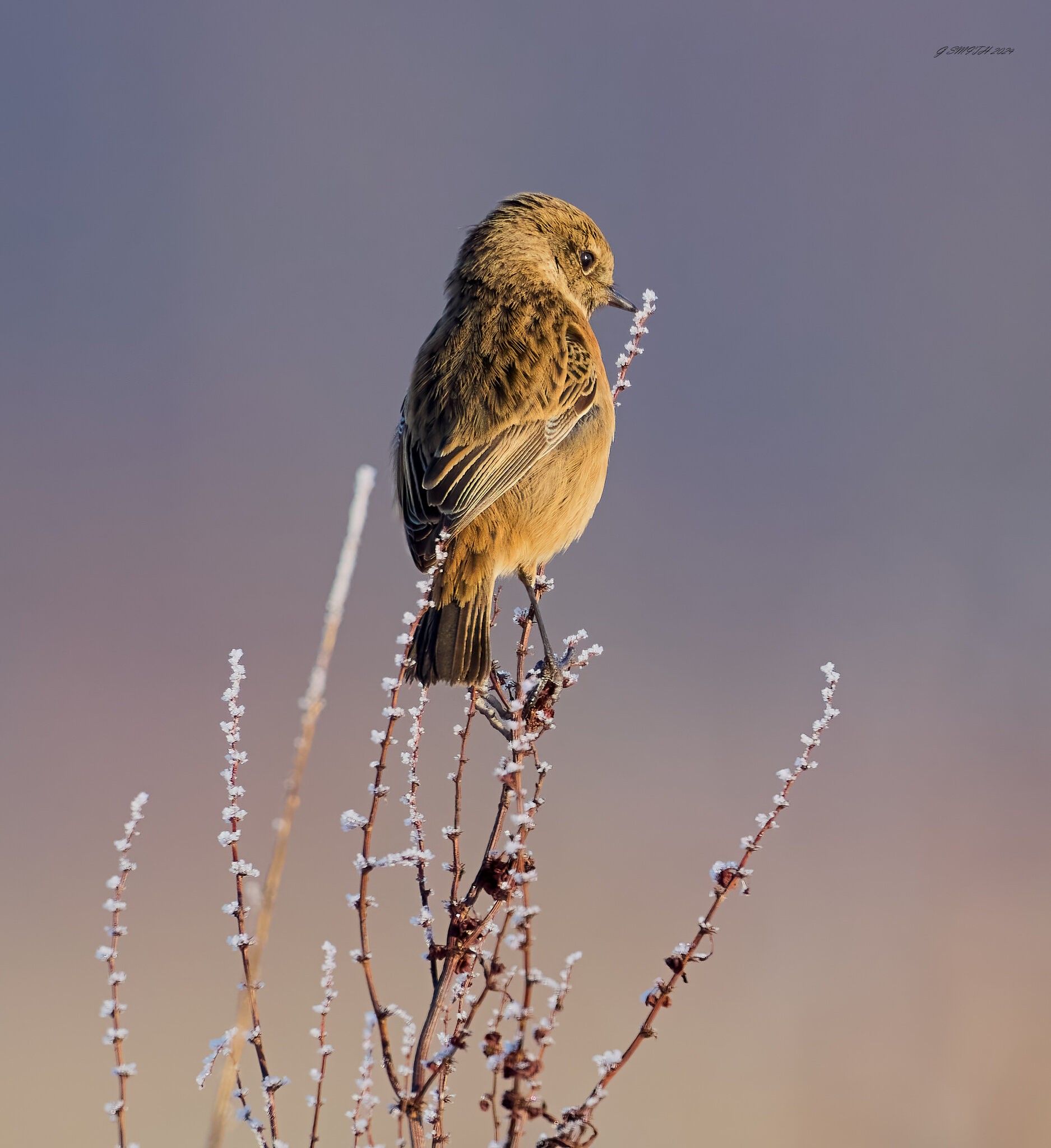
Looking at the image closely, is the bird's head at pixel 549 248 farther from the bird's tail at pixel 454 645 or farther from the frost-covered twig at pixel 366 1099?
the frost-covered twig at pixel 366 1099

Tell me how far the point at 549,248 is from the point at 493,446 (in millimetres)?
1262

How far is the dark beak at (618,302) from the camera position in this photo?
4004 millimetres

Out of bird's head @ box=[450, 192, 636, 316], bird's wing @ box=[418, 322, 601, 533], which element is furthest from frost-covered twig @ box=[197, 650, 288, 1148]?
bird's head @ box=[450, 192, 636, 316]

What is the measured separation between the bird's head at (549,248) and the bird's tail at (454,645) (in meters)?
1.53

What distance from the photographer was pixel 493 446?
3000 millimetres

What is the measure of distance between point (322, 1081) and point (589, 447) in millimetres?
2027

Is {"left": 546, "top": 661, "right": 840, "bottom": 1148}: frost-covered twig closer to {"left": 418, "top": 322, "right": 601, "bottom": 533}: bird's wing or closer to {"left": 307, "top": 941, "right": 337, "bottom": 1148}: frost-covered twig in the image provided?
{"left": 307, "top": 941, "right": 337, "bottom": 1148}: frost-covered twig

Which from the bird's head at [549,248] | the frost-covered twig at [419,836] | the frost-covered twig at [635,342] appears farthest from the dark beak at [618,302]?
the frost-covered twig at [419,836]

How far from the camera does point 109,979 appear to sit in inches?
59.6

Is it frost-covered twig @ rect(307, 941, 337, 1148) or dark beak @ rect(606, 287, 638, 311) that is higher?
dark beak @ rect(606, 287, 638, 311)

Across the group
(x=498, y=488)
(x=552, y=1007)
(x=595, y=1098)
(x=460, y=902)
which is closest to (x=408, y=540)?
(x=498, y=488)

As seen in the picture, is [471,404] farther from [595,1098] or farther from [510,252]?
[595,1098]

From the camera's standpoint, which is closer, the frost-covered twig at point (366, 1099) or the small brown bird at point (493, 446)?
the frost-covered twig at point (366, 1099)

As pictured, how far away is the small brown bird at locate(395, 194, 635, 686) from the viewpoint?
9.13 ft
